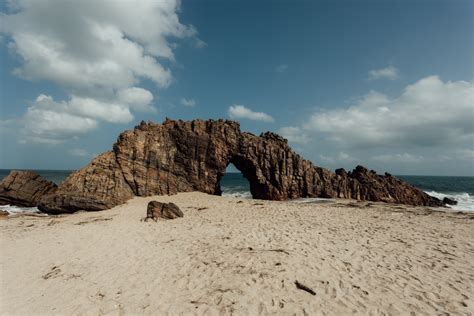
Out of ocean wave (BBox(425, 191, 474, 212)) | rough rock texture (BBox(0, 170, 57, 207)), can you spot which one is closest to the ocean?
ocean wave (BBox(425, 191, 474, 212))

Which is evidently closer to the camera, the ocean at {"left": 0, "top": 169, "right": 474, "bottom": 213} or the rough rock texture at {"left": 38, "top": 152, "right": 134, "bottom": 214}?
the rough rock texture at {"left": 38, "top": 152, "right": 134, "bottom": 214}

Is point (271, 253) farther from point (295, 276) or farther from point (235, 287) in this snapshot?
point (235, 287)

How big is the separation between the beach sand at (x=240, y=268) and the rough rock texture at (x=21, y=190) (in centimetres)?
1220

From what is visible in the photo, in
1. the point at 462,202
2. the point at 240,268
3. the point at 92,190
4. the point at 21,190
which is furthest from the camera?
the point at 462,202

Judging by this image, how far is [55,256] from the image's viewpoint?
35.1 feet

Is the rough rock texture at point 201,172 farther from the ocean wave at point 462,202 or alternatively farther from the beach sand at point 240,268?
the beach sand at point 240,268

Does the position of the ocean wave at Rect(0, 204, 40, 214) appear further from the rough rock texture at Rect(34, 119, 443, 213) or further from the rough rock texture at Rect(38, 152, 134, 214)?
the rough rock texture at Rect(34, 119, 443, 213)

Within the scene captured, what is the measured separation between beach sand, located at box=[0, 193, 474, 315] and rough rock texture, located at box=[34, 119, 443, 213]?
23.5ft

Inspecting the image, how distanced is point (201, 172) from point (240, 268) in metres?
20.2

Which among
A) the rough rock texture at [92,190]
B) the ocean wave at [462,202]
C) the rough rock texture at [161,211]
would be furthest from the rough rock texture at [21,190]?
the ocean wave at [462,202]

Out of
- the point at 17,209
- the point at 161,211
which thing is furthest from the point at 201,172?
the point at 17,209

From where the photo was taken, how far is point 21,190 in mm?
25594

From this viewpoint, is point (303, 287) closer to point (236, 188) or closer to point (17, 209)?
point (17, 209)

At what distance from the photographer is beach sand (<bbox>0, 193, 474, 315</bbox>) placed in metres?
6.62
